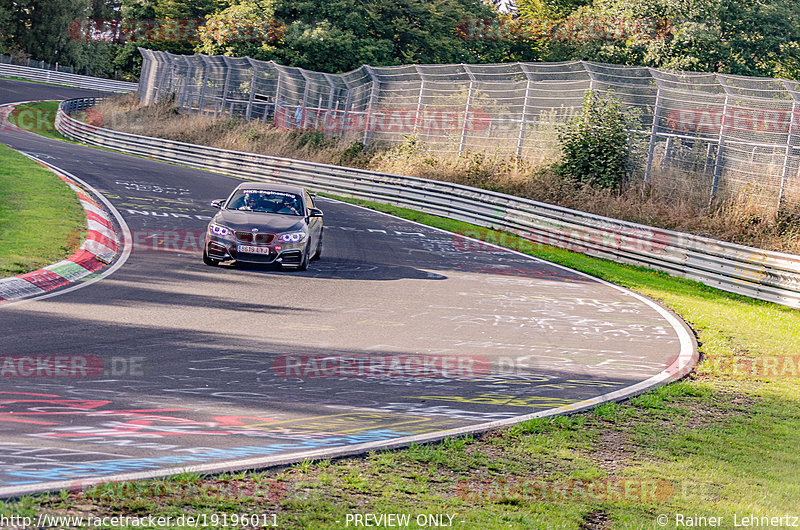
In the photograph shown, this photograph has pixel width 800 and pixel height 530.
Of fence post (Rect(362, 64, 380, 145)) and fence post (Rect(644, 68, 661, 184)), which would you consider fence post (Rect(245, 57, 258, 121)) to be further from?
fence post (Rect(644, 68, 661, 184))

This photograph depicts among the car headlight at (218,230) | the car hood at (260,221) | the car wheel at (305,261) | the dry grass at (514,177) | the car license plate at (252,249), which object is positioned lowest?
the car wheel at (305,261)

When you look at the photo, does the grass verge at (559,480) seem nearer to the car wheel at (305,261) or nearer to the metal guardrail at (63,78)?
the car wheel at (305,261)

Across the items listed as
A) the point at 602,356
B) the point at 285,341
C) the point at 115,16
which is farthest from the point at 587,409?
the point at 115,16

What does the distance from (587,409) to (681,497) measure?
8.02ft

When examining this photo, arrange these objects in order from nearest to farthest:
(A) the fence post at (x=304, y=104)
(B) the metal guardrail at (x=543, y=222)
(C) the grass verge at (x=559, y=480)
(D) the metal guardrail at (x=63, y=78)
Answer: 1. (C) the grass verge at (x=559, y=480)
2. (B) the metal guardrail at (x=543, y=222)
3. (A) the fence post at (x=304, y=104)
4. (D) the metal guardrail at (x=63, y=78)

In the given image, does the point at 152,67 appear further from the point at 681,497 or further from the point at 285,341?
the point at 681,497

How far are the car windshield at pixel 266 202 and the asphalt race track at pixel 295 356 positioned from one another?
4.06 ft

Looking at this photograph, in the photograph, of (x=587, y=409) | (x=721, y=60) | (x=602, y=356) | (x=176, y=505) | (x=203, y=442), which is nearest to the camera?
(x=176, y=505)

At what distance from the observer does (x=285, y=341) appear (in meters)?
10.2

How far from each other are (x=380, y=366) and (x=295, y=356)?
0.95 m

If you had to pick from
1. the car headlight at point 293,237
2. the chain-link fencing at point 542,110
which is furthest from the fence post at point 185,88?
the car headlight at point 293,237

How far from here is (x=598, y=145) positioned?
26.4m

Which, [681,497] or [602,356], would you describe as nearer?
[681,497]

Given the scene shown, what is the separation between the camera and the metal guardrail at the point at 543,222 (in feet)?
60.4
